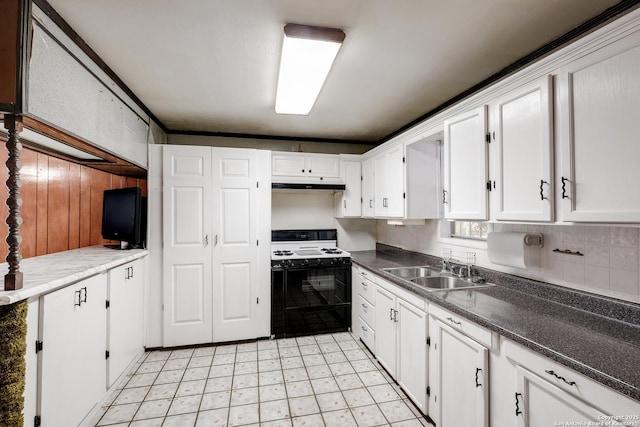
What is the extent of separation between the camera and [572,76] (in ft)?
4.42

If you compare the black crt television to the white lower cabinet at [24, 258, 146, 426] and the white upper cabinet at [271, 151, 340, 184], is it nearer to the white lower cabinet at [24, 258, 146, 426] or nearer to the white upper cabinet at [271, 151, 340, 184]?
the white lower cabinet at [24, 258, 146, 426]

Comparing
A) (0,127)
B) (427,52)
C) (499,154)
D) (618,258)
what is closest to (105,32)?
(0,127)

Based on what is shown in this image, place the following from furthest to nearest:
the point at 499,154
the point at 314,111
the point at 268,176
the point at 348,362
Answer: the point at 268,176 < the point at 314,111 < the point at 348,362 < the point at 499,154

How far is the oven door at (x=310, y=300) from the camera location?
10.9ft

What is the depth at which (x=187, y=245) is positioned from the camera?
10.2 feet

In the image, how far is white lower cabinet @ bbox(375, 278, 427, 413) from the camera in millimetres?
2014

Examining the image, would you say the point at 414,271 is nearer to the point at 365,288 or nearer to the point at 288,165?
the point at 365,288

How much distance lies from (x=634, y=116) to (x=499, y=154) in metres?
0.63

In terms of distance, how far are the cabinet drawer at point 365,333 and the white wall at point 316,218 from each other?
120cm

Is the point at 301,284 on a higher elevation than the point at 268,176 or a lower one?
lower

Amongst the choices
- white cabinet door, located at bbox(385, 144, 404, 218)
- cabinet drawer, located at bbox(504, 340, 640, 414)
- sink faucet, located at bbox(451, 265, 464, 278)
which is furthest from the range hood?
cabinet drawer, located at bbox(504, 340, 640, 414)

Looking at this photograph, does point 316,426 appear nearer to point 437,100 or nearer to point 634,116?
point 634,116

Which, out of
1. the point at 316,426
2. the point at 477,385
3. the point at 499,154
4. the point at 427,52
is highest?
the point at 427,52

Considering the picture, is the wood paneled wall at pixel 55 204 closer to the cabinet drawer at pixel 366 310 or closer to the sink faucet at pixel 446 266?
the cabinet drawer at pixel 366 310
